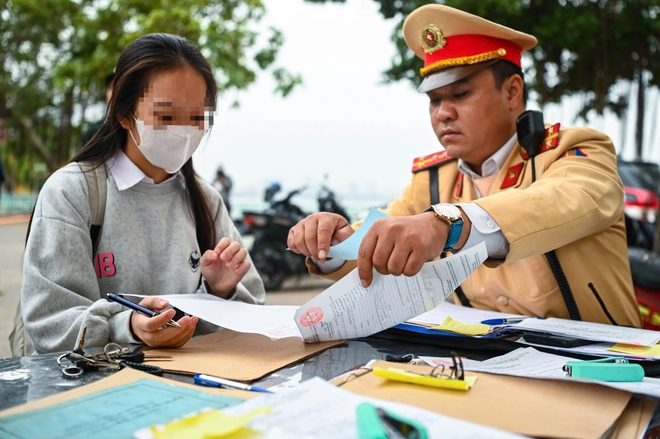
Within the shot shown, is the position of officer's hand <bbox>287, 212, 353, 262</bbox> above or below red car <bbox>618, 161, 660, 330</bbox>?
above

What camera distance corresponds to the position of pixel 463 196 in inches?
81.1

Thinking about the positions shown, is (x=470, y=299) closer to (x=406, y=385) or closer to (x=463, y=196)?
(x=463, y=196)

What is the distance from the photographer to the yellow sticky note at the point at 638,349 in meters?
1.13

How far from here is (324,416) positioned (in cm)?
73

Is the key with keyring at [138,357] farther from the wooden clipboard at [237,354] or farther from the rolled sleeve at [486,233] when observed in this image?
the rolled sleeve at [486,233]

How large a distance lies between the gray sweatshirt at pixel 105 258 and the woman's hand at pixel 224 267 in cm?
8

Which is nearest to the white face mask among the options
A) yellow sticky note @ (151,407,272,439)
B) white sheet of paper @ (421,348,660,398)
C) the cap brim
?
the cap brim

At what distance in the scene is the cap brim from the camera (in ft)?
6.09

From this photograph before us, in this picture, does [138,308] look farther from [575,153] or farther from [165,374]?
[575,153]

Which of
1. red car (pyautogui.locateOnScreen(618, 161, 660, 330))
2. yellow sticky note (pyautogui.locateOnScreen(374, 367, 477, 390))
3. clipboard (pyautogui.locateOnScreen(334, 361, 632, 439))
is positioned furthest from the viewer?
red car (pyautogui.locateOnScreen(618, 161, 660, 330))

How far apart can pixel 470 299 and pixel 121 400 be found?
55.1 inches


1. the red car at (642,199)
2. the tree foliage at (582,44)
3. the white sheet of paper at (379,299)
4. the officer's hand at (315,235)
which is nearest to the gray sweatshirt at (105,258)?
the officer's hand at (315,235)

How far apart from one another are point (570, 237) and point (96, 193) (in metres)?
1.29

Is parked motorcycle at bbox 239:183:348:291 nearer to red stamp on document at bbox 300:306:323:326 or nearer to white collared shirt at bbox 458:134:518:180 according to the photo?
white collared shirt at bbox 458:134:518:180
